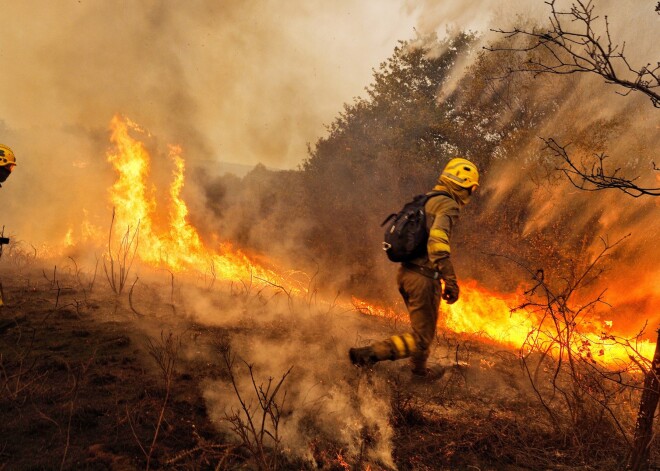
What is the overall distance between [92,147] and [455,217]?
44.3ft

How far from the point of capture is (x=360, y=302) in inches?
468

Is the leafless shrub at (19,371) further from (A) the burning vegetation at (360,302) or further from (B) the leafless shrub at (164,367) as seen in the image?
(B) the leafless shrub at (164,367)

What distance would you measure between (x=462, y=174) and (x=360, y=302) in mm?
8192

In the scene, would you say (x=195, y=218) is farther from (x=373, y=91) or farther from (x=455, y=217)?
(x=455, y=217)

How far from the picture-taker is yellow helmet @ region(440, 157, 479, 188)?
4.06m

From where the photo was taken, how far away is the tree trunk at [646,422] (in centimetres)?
285

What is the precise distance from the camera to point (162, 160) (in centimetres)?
1227

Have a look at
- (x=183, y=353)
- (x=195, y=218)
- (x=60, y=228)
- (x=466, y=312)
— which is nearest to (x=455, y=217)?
(x=183, y=353)

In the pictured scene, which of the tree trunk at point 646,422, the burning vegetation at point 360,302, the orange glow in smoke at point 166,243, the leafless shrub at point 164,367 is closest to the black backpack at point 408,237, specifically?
the burning vegetation at point 360,302

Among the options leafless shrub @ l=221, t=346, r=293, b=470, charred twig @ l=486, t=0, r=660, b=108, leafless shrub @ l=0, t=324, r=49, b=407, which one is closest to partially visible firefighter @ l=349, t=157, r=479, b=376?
leafless shrub @ l=221, t=346, r=293, b=470

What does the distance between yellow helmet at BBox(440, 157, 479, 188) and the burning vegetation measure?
2.72 feet

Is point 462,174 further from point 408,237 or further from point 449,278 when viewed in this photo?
point 449,278

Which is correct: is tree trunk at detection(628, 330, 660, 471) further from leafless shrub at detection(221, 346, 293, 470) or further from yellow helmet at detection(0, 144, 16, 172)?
yellow helmet at detection(0, 144, 16, 172)

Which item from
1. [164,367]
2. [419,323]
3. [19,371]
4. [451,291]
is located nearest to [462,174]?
[451,291]
